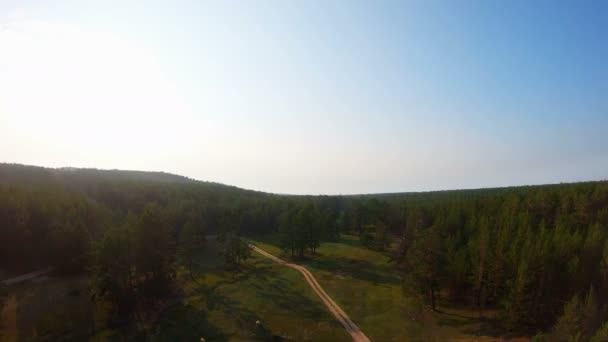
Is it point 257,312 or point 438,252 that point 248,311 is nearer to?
point 257,312

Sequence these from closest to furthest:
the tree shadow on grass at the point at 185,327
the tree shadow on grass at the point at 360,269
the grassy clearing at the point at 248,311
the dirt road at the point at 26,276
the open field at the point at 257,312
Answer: the tree shadow on grass at the point at 185,327 < the open field at the point at 257,312 < the grassy clearing at the point at 248,311 < the dirt road at the point at 26,276 < the tree shadow on grass at the point at 360,269

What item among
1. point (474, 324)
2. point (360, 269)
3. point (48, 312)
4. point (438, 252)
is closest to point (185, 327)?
point (48, 312)

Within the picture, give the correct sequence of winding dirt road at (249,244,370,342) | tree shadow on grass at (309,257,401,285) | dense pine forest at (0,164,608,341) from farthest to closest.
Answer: tree shadow on grass at (309,257,401,285), winding dirt road at (249,244,370,342), dense pine forest at (0,164,608,341)

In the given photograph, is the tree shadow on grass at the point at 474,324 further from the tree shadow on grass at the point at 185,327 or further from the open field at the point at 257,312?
the tree shadow on grass at the point at 185,327

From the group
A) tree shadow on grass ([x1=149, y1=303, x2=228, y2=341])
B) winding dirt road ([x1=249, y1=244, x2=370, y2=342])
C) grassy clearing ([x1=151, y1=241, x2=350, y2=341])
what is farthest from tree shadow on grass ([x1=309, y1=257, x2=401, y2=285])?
tree shadow on grass ([x1=149, y1=303, x2=228, y2=341])

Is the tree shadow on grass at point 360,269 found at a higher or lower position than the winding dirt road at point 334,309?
higher

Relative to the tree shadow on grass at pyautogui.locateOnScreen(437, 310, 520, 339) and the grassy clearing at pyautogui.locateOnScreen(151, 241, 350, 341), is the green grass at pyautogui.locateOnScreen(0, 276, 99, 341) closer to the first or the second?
the grassy clearing at pyautogui.locateOnScreen(151, 241, 350, 341)

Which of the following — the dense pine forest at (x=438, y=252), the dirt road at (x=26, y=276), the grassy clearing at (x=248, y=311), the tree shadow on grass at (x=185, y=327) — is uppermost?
the dense pine forest at (x=438, y=252)

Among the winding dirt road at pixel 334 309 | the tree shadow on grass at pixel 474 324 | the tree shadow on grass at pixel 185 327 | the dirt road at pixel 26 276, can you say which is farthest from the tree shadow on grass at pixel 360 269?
the dirt road at pixel 26 276

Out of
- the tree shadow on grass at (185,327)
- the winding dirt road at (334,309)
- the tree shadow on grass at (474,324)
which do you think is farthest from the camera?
the winding dirt road at (334,309)
